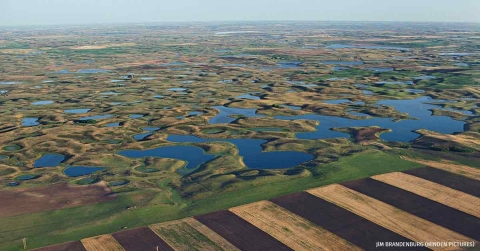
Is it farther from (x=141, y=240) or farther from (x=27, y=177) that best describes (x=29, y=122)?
(x=141, y=240)

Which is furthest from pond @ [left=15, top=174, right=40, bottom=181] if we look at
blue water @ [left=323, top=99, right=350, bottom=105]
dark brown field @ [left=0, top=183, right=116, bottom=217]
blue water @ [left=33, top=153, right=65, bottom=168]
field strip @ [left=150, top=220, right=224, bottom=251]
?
blue water @ [left=323, top=99, right=350, bottom=105]

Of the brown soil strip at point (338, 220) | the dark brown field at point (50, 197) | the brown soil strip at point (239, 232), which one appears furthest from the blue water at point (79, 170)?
the brown soil strip at point (338, 220)

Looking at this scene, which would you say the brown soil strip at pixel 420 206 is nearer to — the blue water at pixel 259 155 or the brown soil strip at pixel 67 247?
the blue water at pixel 259 155

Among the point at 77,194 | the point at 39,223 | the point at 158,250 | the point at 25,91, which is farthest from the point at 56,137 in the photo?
the point at 25,91

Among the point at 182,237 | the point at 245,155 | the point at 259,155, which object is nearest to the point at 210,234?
the point at 182,237

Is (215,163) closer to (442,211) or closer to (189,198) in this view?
(189,198)
